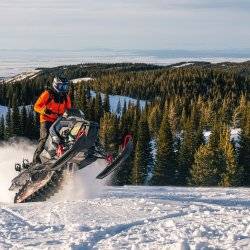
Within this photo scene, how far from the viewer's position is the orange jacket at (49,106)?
1220 cm

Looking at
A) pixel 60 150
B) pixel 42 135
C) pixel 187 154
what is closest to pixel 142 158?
pixel 187 154

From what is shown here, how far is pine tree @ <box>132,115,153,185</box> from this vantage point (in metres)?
51.7

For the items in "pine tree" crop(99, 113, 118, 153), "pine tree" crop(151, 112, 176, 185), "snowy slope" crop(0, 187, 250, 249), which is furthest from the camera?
"pine tree" crop(99, 113, 118, 153)

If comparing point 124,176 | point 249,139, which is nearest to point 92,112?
point 124,176

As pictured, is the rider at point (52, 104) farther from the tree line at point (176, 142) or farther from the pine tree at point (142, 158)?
the pine tree at point (142, 158)

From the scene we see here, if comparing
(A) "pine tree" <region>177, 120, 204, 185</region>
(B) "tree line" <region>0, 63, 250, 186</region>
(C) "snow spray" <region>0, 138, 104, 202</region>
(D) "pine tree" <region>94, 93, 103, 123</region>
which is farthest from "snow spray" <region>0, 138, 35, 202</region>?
(D) "pine tree" <region>94, 93, 103, 123</region>

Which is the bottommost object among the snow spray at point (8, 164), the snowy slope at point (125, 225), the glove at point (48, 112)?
the snow spray at point (8, 164)

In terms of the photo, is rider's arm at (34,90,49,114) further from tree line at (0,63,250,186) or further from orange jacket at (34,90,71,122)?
tree line at (0,63,250,186)

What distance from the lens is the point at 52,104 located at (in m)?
12.4

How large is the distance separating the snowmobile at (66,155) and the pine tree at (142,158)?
3854cm

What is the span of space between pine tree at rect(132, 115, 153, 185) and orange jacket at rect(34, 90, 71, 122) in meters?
38.8

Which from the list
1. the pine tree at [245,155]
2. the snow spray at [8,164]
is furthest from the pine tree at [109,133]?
the snow spray at [8,164]

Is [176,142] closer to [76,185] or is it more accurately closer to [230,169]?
→ [230,169]

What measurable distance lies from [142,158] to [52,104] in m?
41.5
